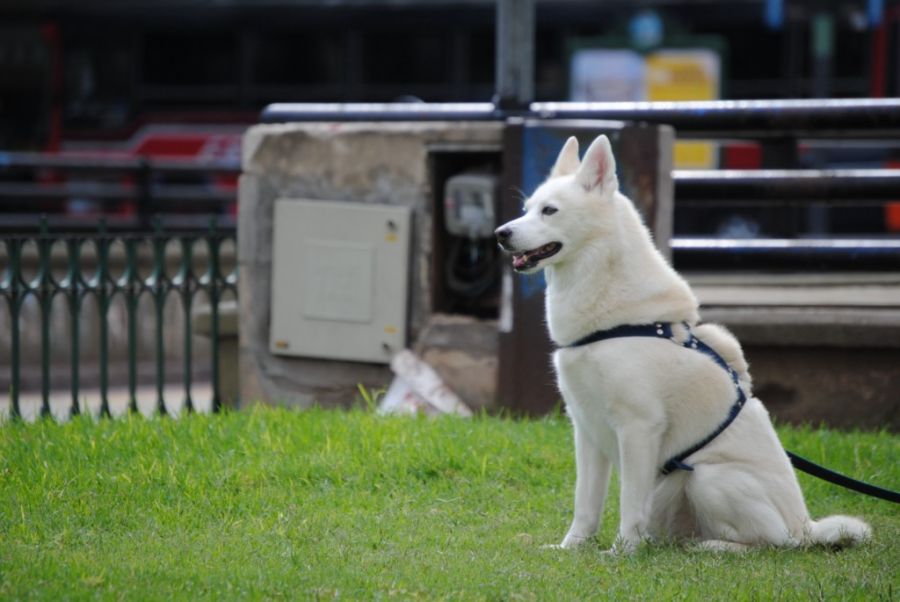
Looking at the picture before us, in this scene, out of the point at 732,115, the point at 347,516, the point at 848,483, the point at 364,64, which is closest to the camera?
the point at 848,483

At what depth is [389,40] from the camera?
19938 millimetres

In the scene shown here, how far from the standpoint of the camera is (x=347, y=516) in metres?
5.27

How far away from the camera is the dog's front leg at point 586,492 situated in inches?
194

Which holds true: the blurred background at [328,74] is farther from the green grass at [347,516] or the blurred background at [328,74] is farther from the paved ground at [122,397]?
the green grass at [347,516]

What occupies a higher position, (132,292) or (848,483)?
(132,292)

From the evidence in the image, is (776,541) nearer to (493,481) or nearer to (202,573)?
(493,481)

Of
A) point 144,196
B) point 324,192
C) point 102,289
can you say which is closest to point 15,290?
point 102,289

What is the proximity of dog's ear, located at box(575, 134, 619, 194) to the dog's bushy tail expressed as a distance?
1.43m

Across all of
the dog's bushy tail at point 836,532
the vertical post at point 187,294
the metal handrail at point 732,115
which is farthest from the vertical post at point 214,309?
the dog's bushy tail at point 836,532

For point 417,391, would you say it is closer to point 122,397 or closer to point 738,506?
point 738,506

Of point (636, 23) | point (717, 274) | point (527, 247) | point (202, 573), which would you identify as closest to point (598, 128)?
point (717, 274)

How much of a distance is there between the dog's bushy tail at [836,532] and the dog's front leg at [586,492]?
77 cm

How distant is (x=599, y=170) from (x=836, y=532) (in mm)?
1547

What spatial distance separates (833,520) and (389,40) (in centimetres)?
1598
